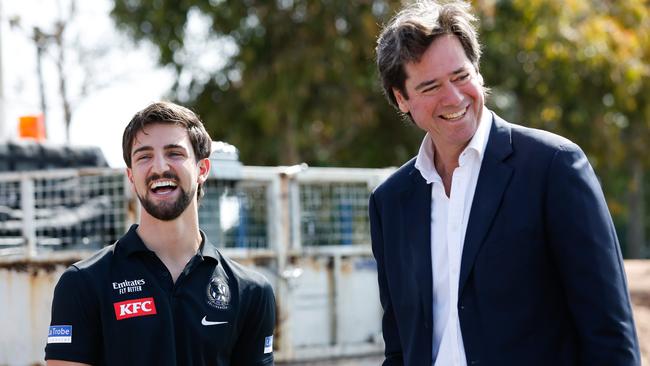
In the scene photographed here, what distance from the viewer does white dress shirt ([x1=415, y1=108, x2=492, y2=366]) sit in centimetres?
328

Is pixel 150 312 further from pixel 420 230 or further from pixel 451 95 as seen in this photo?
pixel 451 95

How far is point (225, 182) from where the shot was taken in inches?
308

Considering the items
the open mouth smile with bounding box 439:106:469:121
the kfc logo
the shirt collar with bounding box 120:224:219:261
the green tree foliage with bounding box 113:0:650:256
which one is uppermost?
the green tree foliage with bounding box 113:0:650:256

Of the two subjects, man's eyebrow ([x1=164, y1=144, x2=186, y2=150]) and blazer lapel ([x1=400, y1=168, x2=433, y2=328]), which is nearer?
blazer lapel ([x1=400, y1=168, x2=433, y2=328])

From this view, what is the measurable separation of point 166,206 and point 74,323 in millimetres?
499

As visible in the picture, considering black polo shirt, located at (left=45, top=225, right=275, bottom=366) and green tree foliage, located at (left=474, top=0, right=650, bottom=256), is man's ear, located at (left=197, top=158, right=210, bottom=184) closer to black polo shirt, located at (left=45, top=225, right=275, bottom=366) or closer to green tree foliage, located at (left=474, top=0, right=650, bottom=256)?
black polo shirt, located at (left=45, top=225, right=275, bottom=366)

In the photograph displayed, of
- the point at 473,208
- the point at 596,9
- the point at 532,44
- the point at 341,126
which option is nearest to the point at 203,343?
the point at 473,208

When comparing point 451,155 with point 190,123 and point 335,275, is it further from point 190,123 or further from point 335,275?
point 335,275

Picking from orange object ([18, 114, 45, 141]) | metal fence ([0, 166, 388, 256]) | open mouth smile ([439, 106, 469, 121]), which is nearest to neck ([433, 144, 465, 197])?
open mouth smile ([439, 106, 469, 121])

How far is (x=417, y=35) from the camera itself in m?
3.33

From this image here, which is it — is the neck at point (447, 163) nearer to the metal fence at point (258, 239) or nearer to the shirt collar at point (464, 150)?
the shirt collar at point (464, 150)

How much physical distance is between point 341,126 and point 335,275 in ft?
32.3

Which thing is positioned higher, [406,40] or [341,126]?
[341,126]

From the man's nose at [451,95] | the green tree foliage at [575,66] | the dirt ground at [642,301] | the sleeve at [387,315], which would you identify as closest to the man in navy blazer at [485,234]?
the man's nose at [451,95]
